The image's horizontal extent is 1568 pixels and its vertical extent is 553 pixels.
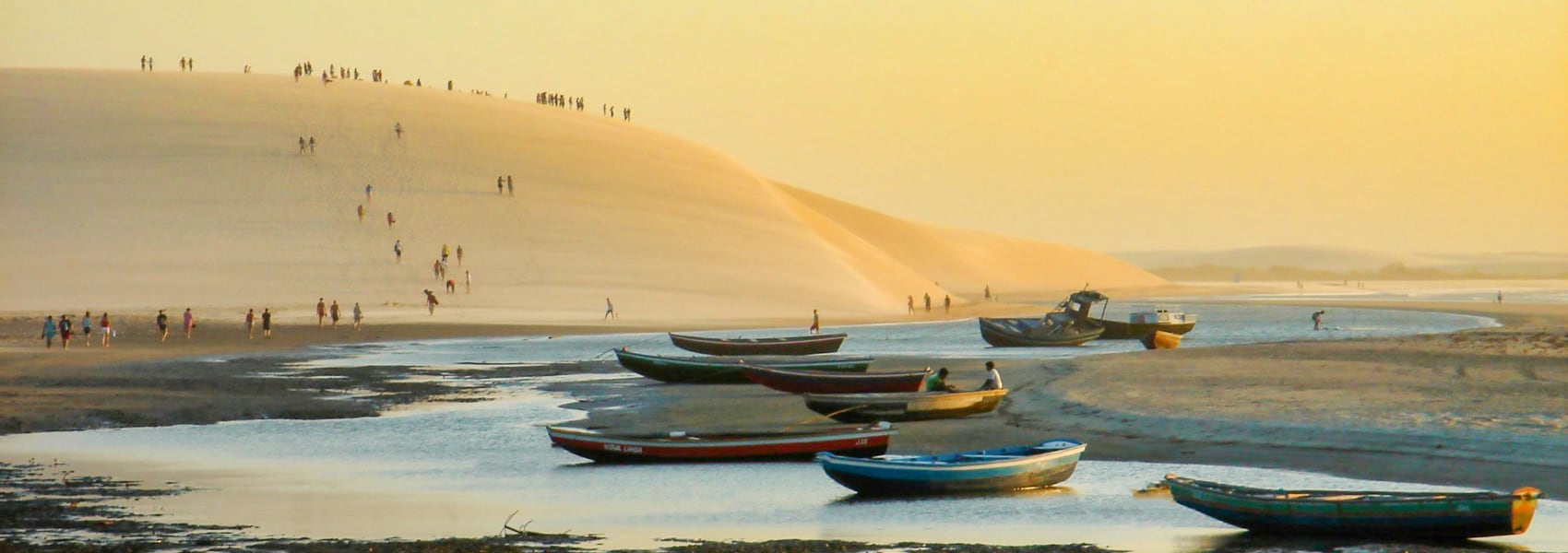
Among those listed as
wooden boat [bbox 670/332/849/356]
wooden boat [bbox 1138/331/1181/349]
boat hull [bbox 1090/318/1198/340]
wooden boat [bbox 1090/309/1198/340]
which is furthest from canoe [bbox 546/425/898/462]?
boat hull [bbox 1090/318/1198/340]

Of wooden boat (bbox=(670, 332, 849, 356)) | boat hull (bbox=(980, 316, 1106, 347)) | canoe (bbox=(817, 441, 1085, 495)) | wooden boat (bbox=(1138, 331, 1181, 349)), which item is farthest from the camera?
boat hull (bbox=(980, 316, 1106, 347))

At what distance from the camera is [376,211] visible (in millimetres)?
92688

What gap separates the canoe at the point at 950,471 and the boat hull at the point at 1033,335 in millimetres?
35258

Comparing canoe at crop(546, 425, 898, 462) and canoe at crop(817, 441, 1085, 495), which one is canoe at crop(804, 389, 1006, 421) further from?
canoe at crop(817, 441, 1085, 495)

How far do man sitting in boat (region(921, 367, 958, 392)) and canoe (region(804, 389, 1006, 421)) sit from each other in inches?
20.7

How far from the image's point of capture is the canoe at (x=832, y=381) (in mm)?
30750

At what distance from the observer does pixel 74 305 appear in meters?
73.9

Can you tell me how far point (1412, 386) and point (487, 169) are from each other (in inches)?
3103

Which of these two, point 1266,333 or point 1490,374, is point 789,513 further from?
point 1266,333

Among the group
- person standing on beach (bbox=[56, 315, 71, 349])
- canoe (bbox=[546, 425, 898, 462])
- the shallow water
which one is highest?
person standing on beach (bbox=[56, 315, 71, 349])

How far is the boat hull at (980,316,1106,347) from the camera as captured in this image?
55.1m

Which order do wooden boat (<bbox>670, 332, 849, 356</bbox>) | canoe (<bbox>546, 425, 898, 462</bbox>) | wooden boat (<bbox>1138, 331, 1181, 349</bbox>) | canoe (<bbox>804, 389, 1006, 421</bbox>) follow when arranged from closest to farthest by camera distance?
canoe (<bbox>546, 425, 898, 462</bbox>) < canoe (<bbox>804, 389, 1006, 421</bbox>) < wooden boat (<bbox>670, 332, 849, 356</bbox>) < wooden boat (<bbox>1138, 331, 1181, 349</bbox>)

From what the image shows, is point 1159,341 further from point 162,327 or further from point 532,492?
point 532,492

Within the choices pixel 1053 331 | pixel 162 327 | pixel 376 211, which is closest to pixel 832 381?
pixel 1053 331
